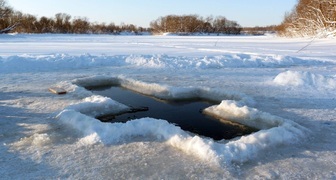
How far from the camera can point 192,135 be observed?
4418mm

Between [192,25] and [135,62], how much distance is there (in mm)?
70346

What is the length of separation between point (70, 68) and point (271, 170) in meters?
9.10

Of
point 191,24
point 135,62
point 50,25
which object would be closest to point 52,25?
point 50,25

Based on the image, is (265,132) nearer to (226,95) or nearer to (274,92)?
(226,95)

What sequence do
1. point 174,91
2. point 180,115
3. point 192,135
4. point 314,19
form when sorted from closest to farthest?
1. point 192,135
2. point 180,115
3. point 174,91
4. point 314,19

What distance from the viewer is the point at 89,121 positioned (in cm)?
457

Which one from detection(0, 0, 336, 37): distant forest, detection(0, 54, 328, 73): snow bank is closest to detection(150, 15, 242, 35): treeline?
detection(0, 0, 336, 37): distant forest

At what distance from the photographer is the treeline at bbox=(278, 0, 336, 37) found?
94.6 ft

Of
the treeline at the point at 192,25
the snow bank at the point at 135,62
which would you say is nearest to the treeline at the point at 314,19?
the snow bank at the point at 135,62

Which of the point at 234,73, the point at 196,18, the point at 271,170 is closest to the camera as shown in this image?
the point at 271,170

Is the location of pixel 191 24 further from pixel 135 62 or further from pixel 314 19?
pixel 135 62

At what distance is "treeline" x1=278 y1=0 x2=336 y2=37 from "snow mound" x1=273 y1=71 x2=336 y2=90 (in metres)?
21.1

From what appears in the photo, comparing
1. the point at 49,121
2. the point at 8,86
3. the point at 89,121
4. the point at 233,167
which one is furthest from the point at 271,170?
the point at 8,86

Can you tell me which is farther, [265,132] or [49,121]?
[49,121]
